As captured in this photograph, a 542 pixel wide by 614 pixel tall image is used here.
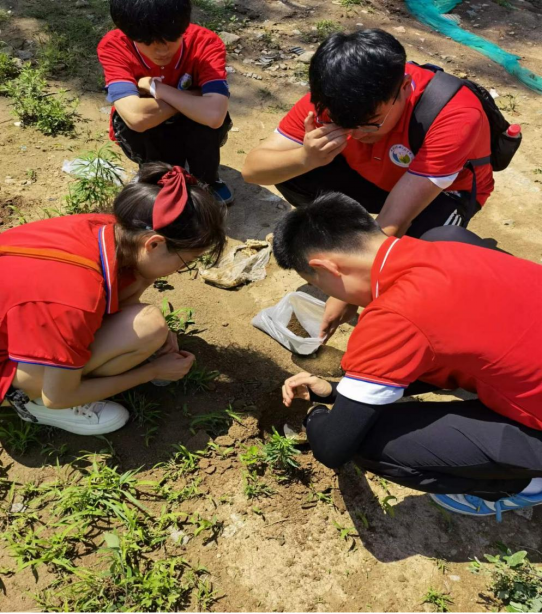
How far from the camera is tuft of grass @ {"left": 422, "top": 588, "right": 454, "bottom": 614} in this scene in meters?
2.05

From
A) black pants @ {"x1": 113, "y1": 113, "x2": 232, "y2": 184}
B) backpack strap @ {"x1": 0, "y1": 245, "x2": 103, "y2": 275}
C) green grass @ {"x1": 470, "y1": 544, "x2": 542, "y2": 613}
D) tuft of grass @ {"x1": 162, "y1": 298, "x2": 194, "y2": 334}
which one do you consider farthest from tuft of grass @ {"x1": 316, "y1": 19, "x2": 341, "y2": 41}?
green grass @ {"x1": 470, "y1": 544, "x2": 542, "y2": 613}

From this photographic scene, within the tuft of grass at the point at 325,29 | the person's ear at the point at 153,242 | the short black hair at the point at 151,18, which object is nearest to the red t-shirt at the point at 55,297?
the person's ear at the point at 153,242

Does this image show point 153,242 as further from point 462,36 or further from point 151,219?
point 462,36

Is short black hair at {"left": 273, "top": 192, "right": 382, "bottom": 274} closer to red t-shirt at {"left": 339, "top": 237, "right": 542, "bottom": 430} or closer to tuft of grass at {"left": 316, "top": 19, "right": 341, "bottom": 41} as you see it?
red t-shirt at {"left": 339, "top": 237, "right": 542, "bottom": 430}

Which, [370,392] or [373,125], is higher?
[373,125]

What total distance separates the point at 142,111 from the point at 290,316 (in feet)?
4.46

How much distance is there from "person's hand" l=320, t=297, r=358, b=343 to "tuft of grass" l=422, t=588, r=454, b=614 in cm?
116

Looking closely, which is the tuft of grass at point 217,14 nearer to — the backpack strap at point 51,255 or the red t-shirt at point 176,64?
the red t-shirt at point 176,64

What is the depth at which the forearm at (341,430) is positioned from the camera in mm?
1880

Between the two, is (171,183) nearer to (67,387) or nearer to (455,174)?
(67,387)

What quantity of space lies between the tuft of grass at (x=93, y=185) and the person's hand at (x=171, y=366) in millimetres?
1448

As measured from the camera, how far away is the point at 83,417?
7.76ft

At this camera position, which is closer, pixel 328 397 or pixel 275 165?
pixel 328 397

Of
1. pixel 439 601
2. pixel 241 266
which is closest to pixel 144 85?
pixel 241 266
